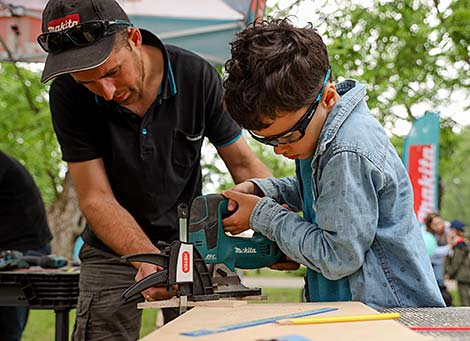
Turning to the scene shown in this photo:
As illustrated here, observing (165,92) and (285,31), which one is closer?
(285,31)

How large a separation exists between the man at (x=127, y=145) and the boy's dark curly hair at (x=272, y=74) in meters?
0.84

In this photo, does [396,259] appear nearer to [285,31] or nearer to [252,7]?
[285,31]

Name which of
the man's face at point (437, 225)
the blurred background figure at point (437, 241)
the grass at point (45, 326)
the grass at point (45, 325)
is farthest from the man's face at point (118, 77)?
the man's face at point (437, 225)

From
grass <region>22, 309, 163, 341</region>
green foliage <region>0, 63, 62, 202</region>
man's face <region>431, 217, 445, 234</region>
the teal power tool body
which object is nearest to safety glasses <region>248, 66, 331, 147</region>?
the teal power tool body

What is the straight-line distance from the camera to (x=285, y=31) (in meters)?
2.02

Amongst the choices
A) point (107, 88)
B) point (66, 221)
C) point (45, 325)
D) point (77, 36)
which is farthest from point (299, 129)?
point (45, 325)

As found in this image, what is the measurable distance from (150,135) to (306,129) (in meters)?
1.09

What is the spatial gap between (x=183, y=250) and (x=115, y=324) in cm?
112

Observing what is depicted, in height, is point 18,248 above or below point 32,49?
below

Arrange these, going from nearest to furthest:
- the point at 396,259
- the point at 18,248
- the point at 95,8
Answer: the point at 396,259 < the point at 95,8 < the point at 18,248

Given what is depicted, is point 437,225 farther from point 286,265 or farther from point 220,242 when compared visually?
point 220,242

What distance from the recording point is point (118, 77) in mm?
2711

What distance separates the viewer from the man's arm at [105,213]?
278 centimetres

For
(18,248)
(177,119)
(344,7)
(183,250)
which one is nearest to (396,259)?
(183,250)
